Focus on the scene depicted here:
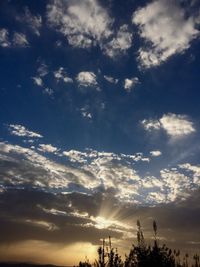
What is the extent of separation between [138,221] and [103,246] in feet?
19.5

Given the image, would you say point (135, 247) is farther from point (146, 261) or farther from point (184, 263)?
point (184, 263)

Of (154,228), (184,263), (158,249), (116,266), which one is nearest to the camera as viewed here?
(116,266)

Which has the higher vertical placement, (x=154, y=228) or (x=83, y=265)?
(x=154, y=228)

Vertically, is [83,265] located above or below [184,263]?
below

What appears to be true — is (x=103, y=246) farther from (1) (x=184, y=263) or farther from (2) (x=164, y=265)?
(1) (x=184, y=263)

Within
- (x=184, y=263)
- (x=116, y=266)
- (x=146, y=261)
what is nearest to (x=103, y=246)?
(x=116, y=266)

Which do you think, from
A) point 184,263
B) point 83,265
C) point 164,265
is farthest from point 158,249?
point 184,263

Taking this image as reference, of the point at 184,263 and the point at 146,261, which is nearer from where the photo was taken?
the point at 146,261

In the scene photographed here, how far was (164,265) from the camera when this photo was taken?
29.8 m

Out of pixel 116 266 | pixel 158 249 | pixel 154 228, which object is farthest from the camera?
pixel 154 228

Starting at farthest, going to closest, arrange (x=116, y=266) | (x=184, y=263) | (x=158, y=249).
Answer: (x=184, y=263) < (x=158, y=249) < (x=116, y=266)

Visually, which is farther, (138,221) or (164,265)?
(138,221)

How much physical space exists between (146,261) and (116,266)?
2767 mm

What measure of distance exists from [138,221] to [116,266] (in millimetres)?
6439
